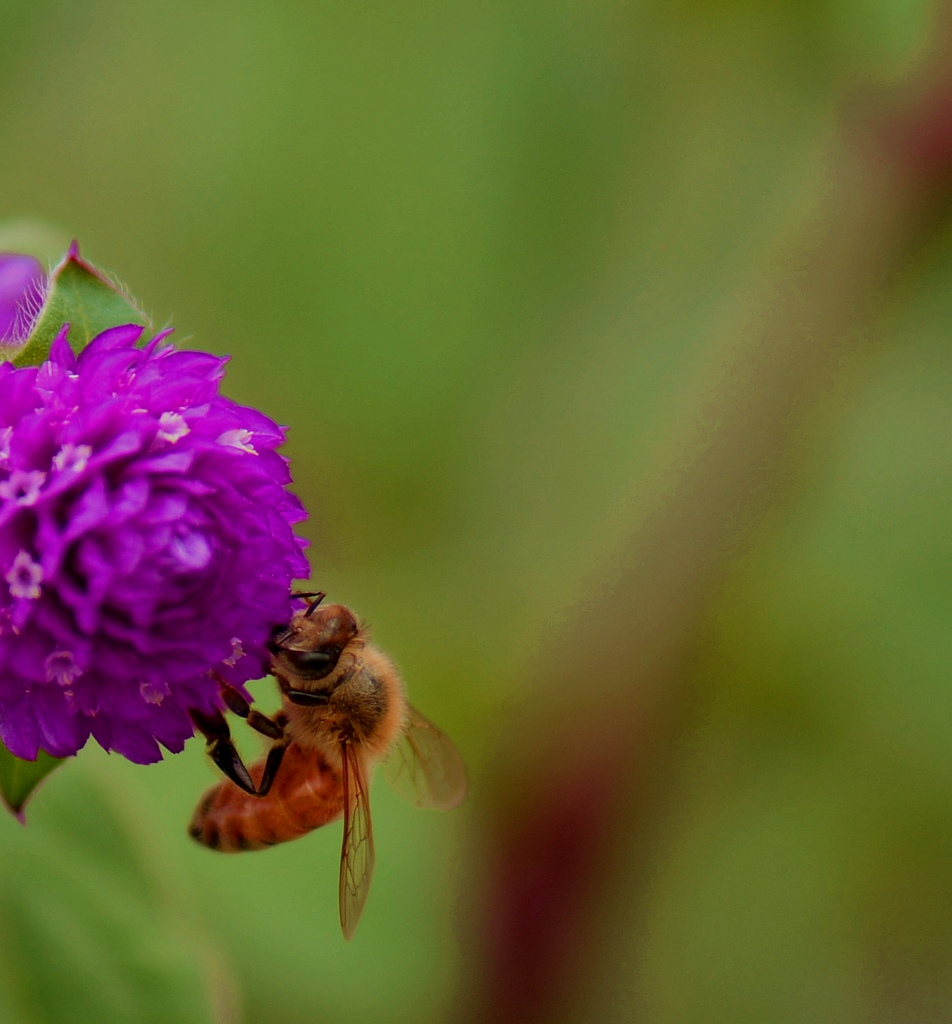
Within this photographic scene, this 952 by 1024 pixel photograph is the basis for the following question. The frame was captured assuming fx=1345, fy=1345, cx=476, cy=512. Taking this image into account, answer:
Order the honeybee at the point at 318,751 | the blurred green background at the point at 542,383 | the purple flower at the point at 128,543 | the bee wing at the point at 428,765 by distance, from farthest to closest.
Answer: the blurred green background at the point at 542,383, the bee wing at the point at 428,765, the honeybee at the point at 318,751, the purple flower at the point at 128,543

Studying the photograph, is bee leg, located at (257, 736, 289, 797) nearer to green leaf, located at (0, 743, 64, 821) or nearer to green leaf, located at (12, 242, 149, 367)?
green leaf, located at (0, 743, 64, 821)

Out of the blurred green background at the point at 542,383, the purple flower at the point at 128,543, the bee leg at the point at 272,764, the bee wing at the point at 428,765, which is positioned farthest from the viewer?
the blurred green background at the point at 542,383

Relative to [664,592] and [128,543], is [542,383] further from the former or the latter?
[128,543]

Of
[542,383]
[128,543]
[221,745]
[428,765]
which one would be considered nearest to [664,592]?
[542,383]

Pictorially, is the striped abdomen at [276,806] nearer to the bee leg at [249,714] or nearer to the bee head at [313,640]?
the bee leg at [249,714]

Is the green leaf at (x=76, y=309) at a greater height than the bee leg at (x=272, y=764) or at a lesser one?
greater

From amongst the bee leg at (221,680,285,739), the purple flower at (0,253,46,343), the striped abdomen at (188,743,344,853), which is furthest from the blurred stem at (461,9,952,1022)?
the purple flower at (0,253,46,343)

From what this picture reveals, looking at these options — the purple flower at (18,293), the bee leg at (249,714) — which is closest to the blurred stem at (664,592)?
the bee leg at (249,714)
